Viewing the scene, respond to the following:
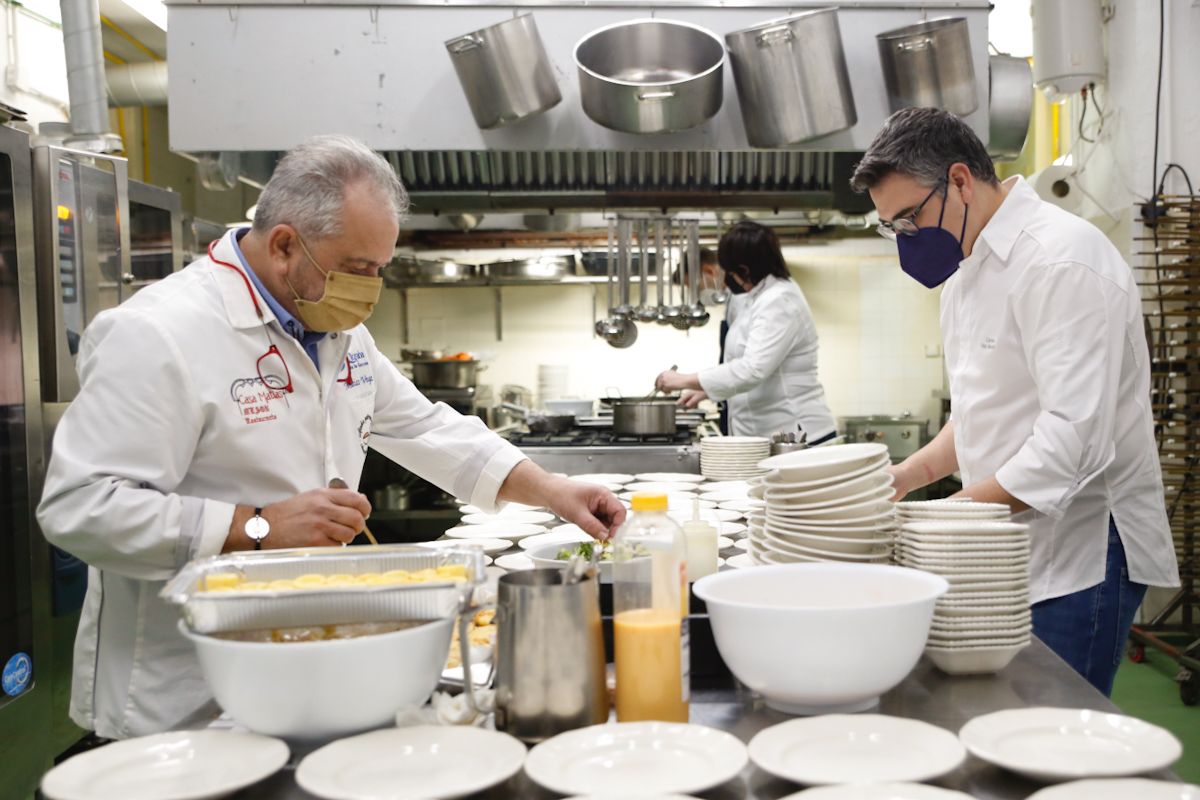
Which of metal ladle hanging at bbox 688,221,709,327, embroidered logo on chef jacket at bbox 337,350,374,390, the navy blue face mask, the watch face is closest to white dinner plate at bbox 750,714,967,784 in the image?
the watch face

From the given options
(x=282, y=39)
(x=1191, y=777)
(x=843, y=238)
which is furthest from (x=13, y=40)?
(x=843, y=238)

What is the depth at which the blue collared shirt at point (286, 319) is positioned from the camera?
180 centimetres

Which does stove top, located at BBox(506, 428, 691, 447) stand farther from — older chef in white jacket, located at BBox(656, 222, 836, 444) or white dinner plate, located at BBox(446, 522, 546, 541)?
white dinner plate, located at BBox(446, 522, 546, 541)

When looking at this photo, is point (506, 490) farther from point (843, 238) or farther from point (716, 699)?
point (843, 238)

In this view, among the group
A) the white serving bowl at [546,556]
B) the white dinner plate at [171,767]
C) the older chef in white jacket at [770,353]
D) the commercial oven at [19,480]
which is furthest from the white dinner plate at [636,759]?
the older chef in white jacket at [770,353]

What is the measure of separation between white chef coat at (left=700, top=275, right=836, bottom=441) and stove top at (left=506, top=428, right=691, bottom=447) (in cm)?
32

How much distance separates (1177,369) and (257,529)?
4.45 meters

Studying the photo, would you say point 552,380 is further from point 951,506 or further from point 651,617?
point 651,617

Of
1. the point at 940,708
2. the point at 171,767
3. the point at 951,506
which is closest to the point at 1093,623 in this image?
the point at 951,506

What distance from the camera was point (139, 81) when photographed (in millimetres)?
5250

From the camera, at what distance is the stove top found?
4.30 metres

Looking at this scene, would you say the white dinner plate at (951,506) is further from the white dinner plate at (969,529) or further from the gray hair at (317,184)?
the gray hair at (317,184)

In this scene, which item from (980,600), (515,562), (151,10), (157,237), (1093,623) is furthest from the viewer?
(151,10)

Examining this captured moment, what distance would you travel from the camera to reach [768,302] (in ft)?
14.8
